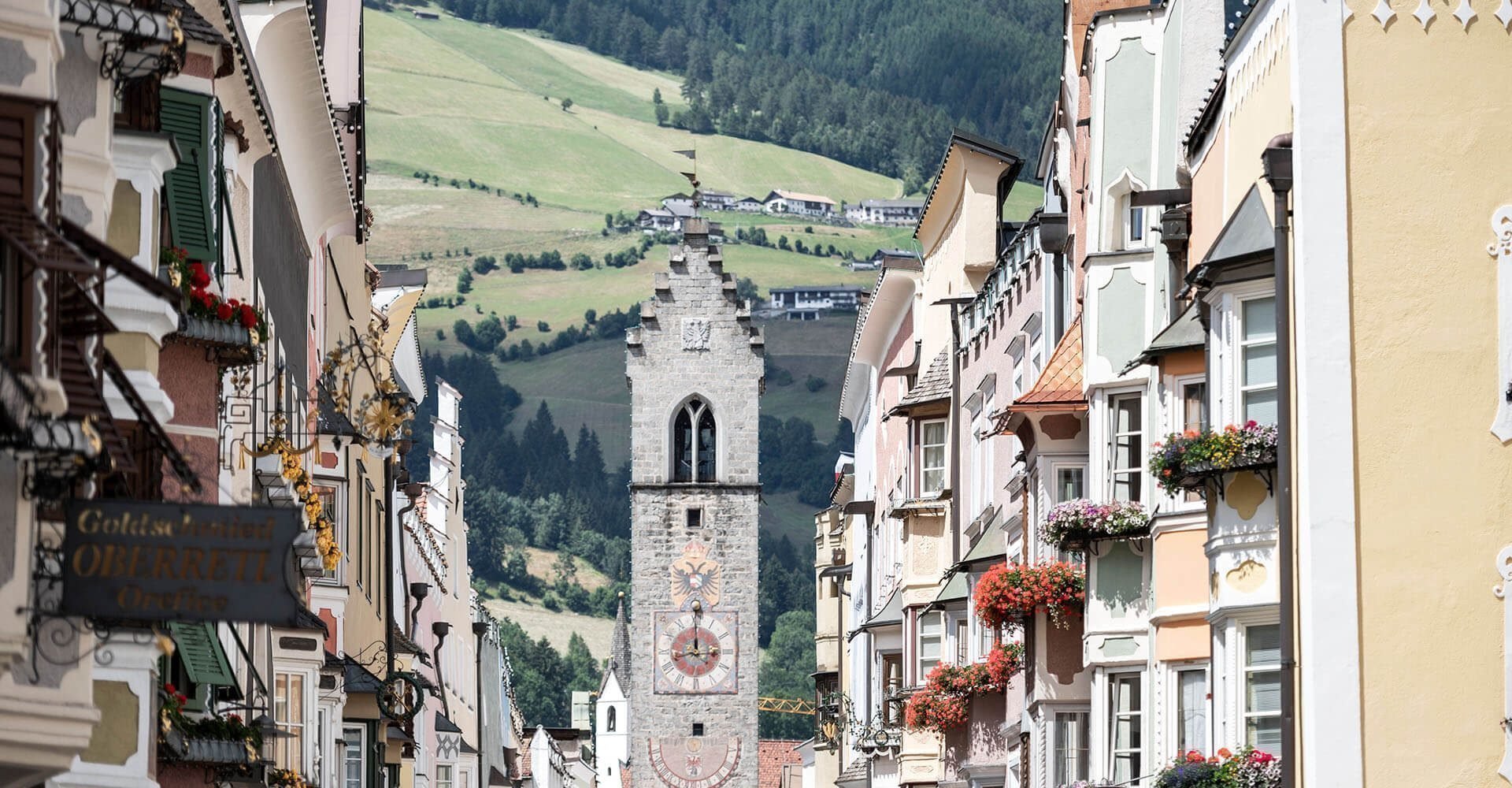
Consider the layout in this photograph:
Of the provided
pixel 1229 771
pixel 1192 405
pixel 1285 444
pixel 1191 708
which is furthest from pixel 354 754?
pixel 1285 444

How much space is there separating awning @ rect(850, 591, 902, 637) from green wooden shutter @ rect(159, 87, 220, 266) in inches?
1198

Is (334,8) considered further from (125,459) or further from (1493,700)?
(125,459)

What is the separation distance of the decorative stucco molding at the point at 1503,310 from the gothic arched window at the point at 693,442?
277 ft

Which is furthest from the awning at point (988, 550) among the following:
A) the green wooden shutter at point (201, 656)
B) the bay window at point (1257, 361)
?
the green wooden shutter at point (201, 656)

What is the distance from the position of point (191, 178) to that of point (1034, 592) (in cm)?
1385

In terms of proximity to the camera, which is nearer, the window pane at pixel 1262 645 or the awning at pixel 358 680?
the window pane at pixel 1262 645

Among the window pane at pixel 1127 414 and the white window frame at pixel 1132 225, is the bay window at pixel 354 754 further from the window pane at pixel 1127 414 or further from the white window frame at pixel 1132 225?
the white window frame at pixel 1132 225

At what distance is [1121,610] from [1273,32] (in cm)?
822

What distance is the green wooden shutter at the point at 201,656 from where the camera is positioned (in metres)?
22.8

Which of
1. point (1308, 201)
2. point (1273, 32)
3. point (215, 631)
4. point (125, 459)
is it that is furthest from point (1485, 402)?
point (125, 459)

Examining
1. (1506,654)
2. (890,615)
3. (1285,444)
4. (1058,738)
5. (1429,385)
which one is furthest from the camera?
(890,615)

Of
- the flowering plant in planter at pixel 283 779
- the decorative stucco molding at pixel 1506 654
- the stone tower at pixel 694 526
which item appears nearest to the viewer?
the decorative stucco molding at pixel 1506 654

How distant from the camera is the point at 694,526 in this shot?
106 m

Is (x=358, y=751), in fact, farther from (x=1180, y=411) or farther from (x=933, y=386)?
(x=933, y=386)
